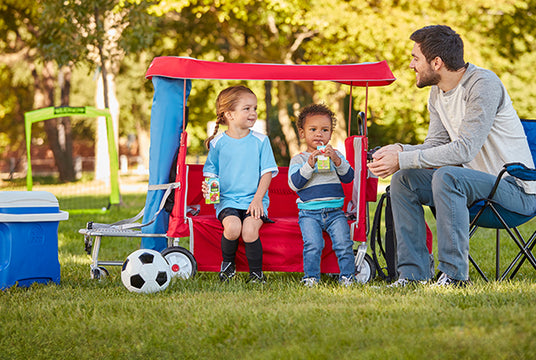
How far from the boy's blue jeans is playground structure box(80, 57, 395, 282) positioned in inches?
3.7

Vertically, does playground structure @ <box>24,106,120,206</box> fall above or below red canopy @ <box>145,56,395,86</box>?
below

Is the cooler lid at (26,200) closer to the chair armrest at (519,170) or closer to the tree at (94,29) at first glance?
the chair armrest at (519,170)

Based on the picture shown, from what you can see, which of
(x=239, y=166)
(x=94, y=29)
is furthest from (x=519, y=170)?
(x=94, y=29)

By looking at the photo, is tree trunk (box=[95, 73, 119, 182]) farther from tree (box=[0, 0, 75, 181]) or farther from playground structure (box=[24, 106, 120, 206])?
playground structure (box=[24, 106, 120, 206])

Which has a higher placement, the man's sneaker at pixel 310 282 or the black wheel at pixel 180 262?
the black wheel at pixel 180 262

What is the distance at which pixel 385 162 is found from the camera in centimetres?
401

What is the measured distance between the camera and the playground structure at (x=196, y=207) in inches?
181

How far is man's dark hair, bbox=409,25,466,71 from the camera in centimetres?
403

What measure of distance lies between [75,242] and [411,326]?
14.8ft

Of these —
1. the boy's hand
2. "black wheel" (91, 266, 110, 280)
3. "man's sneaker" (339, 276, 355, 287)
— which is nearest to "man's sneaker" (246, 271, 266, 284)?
"man's sneaker" (339, 276, 355, 287)

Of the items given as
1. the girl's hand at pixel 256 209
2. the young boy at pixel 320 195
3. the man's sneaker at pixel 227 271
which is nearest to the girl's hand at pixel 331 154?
the young boy at pixel 320 195

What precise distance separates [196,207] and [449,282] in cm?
204

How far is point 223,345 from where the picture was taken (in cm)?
304

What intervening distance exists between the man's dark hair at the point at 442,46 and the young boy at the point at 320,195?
3.01 ft
